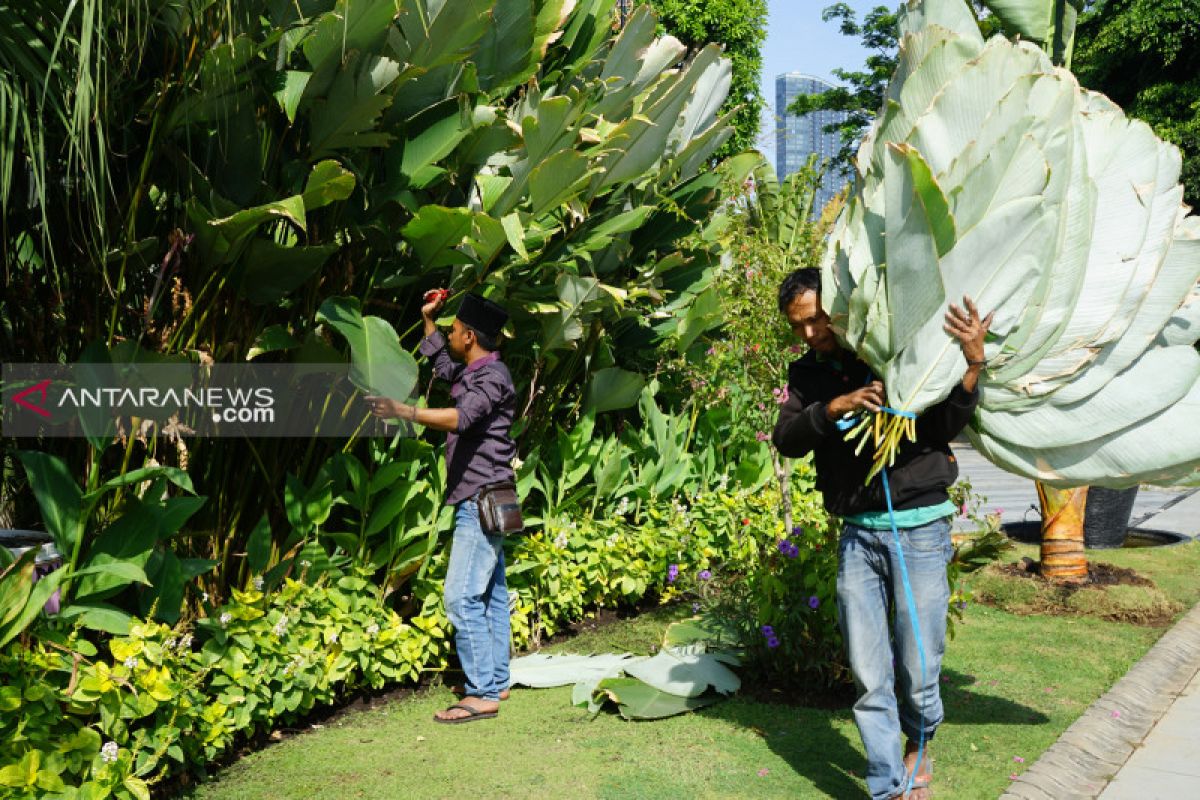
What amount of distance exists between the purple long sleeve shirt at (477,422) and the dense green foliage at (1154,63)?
18.9 meters

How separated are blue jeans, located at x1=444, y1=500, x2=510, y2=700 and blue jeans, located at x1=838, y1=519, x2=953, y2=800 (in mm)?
1658

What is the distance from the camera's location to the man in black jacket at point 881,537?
352cm

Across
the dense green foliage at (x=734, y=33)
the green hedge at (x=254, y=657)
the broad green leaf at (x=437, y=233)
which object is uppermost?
the dense green foliage at (x=734, y=33)

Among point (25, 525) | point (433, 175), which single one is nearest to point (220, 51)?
point (433, 175)

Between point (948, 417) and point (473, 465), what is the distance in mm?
2083

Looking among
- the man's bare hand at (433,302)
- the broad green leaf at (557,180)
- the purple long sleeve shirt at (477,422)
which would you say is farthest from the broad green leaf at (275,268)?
the broad green leaf at (557,180)

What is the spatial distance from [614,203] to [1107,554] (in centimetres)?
525

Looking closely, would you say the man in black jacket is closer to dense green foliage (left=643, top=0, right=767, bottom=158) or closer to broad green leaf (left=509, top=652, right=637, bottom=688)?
broad green leaf (left=509, top=652, right=637, bottom=688)

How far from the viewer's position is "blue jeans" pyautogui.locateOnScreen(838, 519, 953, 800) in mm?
3525

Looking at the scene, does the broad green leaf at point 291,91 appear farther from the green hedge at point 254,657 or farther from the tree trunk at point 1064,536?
the tree trunk at point 1064,536

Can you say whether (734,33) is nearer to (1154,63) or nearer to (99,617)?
(1154,63)

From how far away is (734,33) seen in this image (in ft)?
81.6

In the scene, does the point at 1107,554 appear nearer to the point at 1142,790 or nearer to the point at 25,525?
the point at 1142,790

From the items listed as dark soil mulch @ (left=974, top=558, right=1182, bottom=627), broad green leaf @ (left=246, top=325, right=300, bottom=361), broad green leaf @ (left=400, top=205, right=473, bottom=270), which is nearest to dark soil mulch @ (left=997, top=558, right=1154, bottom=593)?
dark soil mulch @ (left=974, top=558, right=1182, bottom=627)
